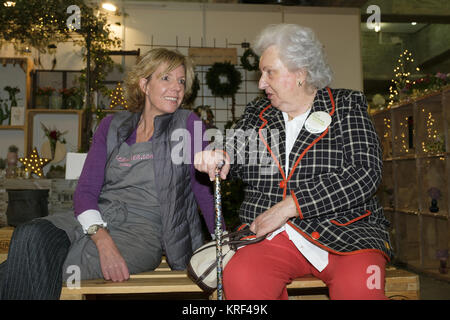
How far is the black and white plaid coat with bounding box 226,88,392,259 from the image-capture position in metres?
1.45

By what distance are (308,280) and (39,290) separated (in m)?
1.01

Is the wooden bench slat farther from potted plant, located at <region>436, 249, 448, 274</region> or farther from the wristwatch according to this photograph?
potted plant, located at <region>436, 249, 448, 274</region>

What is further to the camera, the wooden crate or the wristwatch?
the wooden crate

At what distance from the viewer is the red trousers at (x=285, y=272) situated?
1.36 m

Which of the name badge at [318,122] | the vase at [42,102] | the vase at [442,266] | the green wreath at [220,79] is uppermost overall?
the green wreath at [220,79]

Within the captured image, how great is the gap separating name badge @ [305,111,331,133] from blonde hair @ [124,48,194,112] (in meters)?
0.80

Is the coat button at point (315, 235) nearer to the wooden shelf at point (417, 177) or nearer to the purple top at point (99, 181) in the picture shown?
the purple top at point (99, 181)

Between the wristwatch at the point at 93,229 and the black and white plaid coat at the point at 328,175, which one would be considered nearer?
the black and white plaid coat at the point at 328,175

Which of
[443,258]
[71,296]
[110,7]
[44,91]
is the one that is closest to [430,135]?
[443,258]

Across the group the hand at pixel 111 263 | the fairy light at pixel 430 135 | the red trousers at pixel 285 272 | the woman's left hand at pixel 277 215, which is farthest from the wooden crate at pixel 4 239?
the fairy light at pixel 430 135

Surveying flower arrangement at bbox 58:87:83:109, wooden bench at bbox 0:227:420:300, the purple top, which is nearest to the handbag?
wooden bench at bbox 0:227:420:300

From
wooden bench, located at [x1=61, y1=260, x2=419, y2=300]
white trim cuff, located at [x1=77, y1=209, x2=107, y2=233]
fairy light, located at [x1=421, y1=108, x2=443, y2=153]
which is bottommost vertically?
wooden bench, located at [x1=61, y1=260, x2=419, y2=300]

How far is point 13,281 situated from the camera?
1.48 metres
